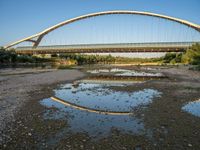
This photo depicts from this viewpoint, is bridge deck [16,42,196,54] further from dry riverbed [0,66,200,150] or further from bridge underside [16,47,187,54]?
dry riverbed [0,66,200,150]

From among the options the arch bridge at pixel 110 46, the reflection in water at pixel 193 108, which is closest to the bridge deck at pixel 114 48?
the arch bridge at pixel 110 46

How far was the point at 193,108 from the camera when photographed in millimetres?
13188

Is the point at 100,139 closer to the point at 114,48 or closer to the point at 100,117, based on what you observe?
the point at 100,117

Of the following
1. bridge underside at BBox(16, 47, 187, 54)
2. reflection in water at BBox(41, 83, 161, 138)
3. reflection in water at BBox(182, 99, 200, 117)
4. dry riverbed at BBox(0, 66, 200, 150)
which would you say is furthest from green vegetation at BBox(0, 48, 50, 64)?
reflection in water at BBox(182, 99, 200, 117)

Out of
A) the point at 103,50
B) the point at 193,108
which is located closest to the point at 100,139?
the point at 193,108

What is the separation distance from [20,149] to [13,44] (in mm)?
137878

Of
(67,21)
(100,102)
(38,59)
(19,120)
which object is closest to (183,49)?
(67,21)

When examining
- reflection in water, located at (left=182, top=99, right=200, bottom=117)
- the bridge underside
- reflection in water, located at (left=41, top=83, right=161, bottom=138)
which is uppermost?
the bridge underside

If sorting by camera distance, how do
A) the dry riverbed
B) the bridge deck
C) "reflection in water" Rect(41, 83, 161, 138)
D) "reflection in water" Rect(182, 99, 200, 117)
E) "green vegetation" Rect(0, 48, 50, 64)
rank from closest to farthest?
the dry riverbed
"reflection in water" Rect(41, 83, 161, 138)
"reflection in water" Rect(182, 99, 200, 117)
"green vegetation" Rect(0, 48, 50, 64)
the bridge deck

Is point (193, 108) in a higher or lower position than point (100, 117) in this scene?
lower

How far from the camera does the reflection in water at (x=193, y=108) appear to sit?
479 inches

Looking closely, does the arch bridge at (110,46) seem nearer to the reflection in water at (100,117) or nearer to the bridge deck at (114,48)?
the bridge deck at (114,48)

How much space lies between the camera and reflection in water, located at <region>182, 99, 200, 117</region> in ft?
39.9

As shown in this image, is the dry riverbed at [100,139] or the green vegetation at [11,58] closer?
the dry riverbed at [100,139]
